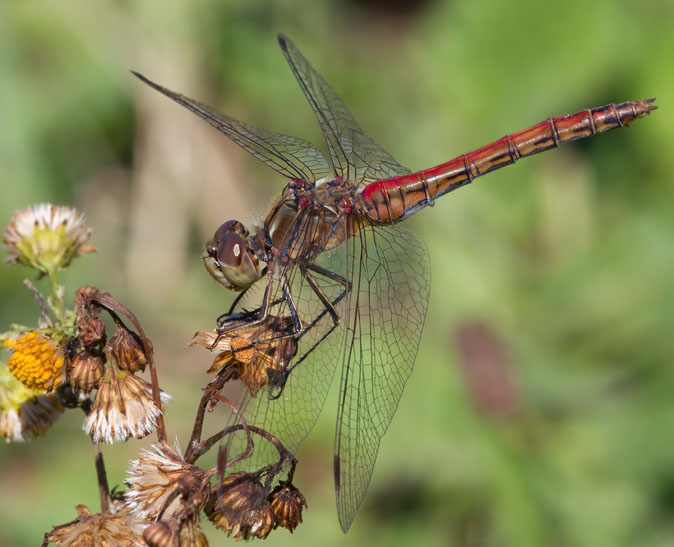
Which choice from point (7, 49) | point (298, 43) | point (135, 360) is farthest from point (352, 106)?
point (135, 360)

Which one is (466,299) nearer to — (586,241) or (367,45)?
(586,241)

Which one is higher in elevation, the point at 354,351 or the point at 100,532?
the point at 354,351

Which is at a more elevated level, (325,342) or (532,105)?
(532,105)

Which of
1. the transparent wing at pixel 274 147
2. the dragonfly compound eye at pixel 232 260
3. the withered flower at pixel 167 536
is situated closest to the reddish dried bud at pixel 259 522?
the withered flower at pixel 167 536

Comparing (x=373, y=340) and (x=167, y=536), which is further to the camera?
(x=373, y=340)

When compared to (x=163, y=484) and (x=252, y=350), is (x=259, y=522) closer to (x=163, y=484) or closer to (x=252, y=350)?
(x=163, y=484)

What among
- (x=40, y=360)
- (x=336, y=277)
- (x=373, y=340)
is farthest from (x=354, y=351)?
(x=40, y=360)
